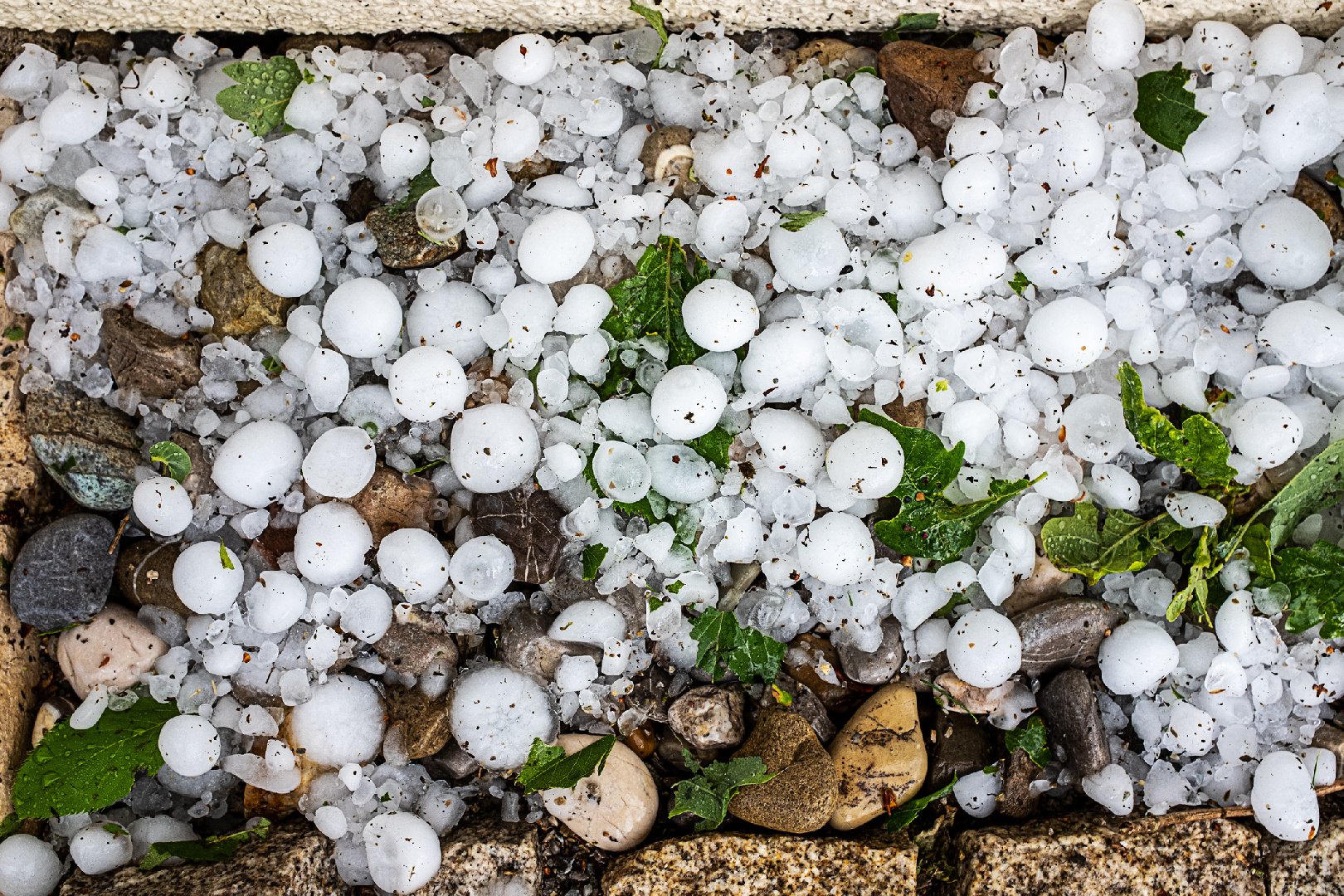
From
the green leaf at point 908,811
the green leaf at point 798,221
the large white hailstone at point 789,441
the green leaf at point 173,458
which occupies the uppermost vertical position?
the green leaf at point 798,221

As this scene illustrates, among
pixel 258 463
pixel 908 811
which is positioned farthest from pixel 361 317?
pixel 908 811

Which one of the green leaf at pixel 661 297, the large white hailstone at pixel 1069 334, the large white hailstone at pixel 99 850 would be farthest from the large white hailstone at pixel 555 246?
the large white hailstone at pixel 99 850

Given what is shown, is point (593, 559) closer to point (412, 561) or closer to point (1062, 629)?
point (412, 561)

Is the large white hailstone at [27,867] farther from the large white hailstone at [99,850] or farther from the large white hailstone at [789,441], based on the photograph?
the large white hailstone at [789,441]

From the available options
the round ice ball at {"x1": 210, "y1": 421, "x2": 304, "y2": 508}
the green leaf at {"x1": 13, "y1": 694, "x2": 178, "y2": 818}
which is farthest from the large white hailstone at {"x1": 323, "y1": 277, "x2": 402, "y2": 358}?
the green leaf at {"x1": 13, "y1": 694, "x2": 178, "y2": 818}

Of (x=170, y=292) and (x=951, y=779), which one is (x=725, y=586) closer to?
(x=951, y=779)

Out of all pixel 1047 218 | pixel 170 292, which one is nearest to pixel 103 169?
pixel 170 292
